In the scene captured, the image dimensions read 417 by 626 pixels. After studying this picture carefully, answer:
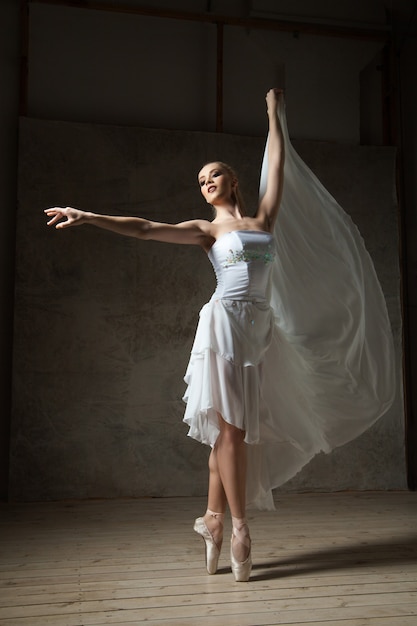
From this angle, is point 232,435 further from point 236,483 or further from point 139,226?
point 139,226

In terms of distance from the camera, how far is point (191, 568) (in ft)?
9.15

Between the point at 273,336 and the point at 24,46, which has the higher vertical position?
the point at 24,46

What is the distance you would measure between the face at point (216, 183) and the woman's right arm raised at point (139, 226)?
153 millimetres

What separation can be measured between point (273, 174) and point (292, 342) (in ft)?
2.47

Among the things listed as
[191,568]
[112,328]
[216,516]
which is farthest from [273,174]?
[112,328]

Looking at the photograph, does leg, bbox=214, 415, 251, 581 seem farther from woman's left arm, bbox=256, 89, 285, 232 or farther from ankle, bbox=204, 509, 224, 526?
woman's left arm, bbox=256, 89, 285, 232

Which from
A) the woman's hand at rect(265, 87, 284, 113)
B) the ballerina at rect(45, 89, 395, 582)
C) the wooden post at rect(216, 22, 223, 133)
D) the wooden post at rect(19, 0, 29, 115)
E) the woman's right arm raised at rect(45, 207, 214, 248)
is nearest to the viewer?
the woman's right arm raised at rect(45, 207, 214, 248)

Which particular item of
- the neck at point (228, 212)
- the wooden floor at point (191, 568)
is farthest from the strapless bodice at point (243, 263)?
the wooden floor at point (191, 568)

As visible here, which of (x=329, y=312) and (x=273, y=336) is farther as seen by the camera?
(x=329, y=312)

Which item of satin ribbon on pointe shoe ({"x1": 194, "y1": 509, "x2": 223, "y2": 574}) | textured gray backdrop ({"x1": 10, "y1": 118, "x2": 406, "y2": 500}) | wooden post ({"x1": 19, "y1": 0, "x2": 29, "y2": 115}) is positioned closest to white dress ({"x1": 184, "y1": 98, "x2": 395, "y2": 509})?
satin ribbon on pointe shoe ({"x1": 194, "y1": 509, "x2": 223, "y2": 574})

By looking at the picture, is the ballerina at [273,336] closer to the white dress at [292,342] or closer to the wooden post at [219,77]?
the white dress at [292,342]

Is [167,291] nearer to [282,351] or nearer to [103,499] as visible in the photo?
[103,499]

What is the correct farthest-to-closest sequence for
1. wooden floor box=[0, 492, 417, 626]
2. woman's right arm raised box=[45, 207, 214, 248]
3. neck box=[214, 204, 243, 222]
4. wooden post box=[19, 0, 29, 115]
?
wooden post box=[19, 0, 29, 115] < neck box=[214, 204, 243, 222] < woman's right arm raised box=[45, 207, 214, 248] < wooden floor box=[0, 492, 417, 626]

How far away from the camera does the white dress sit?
106 inches
